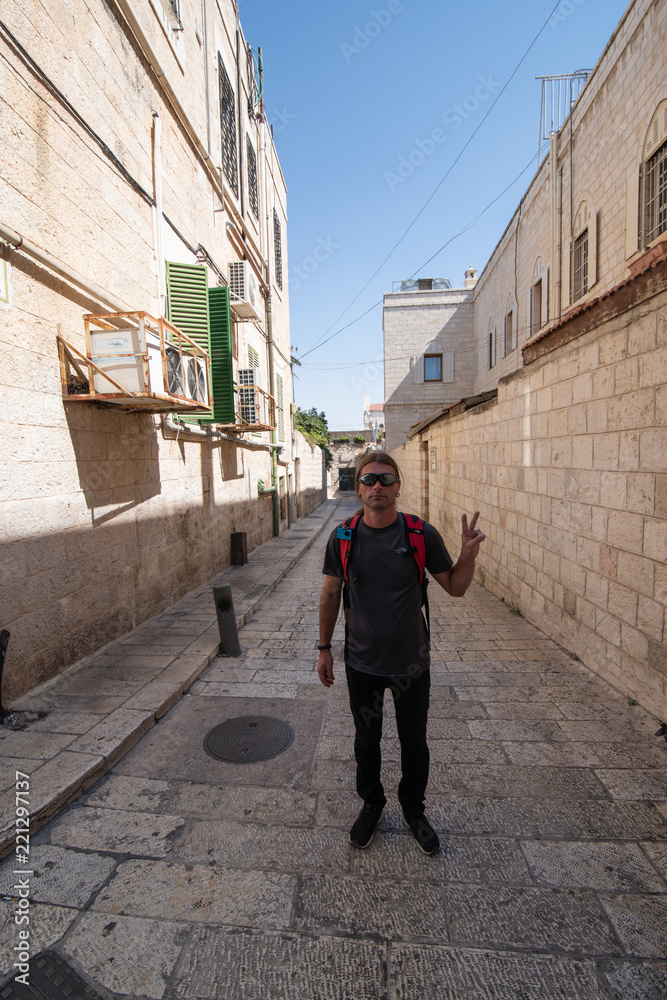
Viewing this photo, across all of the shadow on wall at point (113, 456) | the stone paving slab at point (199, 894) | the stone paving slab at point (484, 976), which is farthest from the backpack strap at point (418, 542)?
the shadow on wall at point (113, 456)

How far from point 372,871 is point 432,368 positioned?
25257 millimetres

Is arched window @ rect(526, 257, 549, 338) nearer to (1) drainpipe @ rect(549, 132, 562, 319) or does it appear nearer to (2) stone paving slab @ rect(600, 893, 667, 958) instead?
(1) drainpipe @ rect(549, 132, 562, 319)

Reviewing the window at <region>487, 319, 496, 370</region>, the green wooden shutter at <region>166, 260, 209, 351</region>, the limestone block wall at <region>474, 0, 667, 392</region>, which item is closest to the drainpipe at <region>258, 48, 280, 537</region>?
the green wooden shutter at <region>166, 260, 209, 351</region>

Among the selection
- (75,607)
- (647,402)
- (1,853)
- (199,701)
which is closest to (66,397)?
(75,607)

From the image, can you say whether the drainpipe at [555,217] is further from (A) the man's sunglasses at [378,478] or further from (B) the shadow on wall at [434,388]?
(B) the shadow on wall at [434,388]

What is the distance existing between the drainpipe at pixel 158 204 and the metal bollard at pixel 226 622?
4063 mm

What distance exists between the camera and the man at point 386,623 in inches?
93.0

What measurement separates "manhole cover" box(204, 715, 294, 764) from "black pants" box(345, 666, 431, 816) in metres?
1.00

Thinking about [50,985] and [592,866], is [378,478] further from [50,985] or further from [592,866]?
[50,985]

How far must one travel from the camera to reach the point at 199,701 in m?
4.16

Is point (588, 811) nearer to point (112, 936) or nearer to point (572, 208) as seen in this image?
point (112, 936)

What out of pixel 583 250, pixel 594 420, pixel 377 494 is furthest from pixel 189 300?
pixel 583 250

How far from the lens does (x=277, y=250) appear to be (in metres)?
16.0

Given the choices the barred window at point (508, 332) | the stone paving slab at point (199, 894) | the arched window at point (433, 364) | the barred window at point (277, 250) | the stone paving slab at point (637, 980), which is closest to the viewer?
the stone paving slab at point (637, 980)
